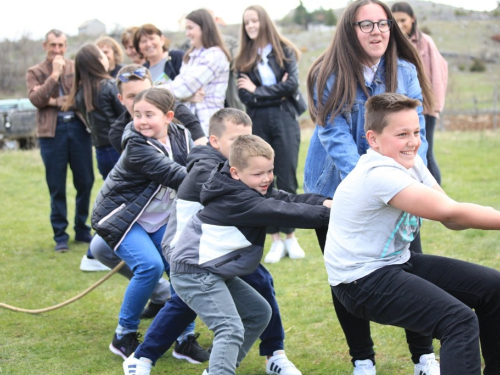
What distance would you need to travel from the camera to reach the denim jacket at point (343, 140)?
368 centimetres

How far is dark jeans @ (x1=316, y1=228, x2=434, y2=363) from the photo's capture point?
370 centimetres

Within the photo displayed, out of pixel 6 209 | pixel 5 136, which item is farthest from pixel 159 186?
pixel 5 136

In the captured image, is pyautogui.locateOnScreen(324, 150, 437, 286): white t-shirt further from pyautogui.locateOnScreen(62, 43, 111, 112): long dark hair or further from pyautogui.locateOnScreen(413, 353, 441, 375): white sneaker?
pyautogui.locateOnScreen(62, 43, 111, 112): long dark hair

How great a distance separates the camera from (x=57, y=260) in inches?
283

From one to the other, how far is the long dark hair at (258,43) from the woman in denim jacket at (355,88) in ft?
9.36

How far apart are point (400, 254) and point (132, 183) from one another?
1.91 m

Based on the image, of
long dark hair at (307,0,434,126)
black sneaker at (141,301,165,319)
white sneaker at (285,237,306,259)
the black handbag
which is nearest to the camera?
long dark hair at (307,0,434,126)

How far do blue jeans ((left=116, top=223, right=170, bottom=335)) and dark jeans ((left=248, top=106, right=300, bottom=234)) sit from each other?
260 centimetres

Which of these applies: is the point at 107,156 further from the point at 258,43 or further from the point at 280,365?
the point at 280,365

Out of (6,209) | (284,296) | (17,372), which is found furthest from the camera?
(6,209)

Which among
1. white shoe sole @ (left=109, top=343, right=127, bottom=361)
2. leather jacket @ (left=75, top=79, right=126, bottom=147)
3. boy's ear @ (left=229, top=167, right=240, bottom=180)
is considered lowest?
white shoe sole @ (left=109, top=343, right=127, bottom=361)

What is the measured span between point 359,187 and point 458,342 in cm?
80

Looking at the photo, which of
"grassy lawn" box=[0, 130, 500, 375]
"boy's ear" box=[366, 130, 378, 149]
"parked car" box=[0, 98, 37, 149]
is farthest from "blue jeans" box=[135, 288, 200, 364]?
"parked car" box=[0, 98, 37, 149]

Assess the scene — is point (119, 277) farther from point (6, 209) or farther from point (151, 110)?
point (6, 209)
